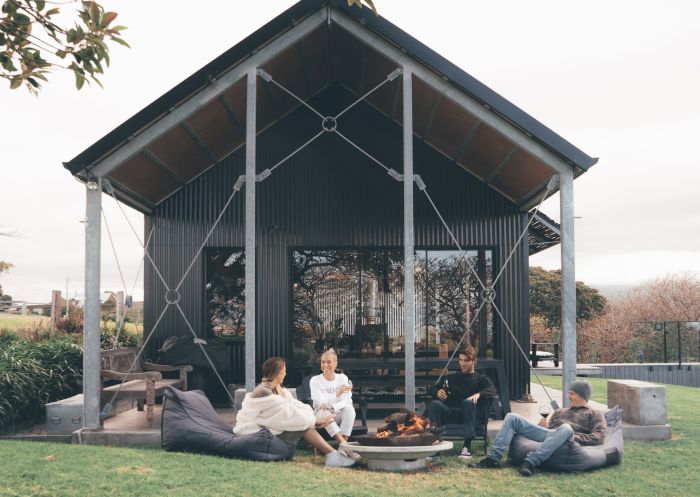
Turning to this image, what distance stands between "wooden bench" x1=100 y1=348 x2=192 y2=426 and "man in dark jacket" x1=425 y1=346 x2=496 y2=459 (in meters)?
2.88

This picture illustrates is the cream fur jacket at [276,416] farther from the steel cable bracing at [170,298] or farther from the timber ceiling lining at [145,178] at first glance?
the timber ceiling lining at [145,178]

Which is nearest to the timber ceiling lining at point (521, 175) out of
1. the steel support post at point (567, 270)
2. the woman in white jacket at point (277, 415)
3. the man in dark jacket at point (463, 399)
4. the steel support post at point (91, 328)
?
the steel support post at point (567, 270)

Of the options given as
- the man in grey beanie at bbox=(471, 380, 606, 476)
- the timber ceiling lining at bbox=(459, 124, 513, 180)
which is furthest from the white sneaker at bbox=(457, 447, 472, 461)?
the timber ceiling lining at bbox=(459, 124, 513, 180)

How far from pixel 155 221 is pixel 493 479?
644cm

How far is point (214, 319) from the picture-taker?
1060 cm

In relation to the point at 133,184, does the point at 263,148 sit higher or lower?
higher

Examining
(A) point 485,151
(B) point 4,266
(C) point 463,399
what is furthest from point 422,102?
(B) point 4,266

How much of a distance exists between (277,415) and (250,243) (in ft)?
6.34

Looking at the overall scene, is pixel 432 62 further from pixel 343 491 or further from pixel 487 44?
pixel 343 491

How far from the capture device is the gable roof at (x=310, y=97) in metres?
7.98

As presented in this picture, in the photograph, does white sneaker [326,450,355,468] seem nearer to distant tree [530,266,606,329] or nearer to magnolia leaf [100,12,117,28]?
magnolia leaf [100,12,117,28]

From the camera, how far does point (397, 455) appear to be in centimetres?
646

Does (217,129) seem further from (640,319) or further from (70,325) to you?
(640,319)

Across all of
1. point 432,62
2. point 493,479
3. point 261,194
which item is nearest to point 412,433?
point 493,479
